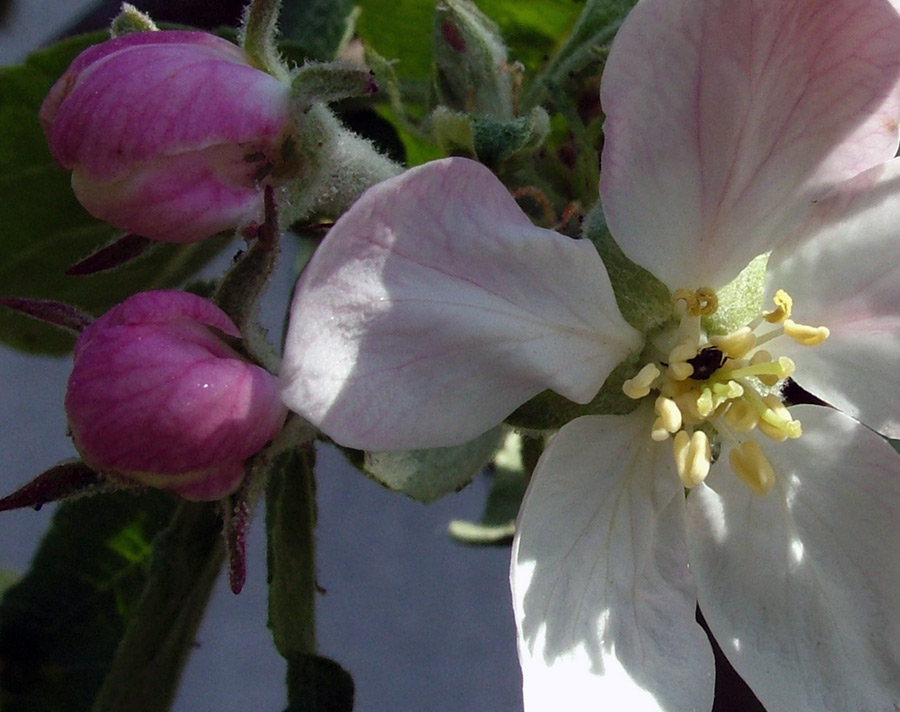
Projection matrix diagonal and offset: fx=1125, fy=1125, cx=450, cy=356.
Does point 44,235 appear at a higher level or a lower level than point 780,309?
lower

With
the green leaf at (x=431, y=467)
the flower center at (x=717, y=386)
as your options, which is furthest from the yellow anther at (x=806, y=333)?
the green leaf at (x=431, y=467)

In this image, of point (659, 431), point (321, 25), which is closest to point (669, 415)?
point (659, 431)

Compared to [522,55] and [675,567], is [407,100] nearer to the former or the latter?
[522,55]

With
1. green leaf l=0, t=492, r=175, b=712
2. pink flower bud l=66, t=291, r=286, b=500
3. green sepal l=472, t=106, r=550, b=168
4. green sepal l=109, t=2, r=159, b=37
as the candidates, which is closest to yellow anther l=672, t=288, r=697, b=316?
green sepal l=472, t=106, r=550, b=168

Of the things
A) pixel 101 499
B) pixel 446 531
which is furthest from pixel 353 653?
pixel 101 499

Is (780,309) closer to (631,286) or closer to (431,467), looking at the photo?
(631,286)
